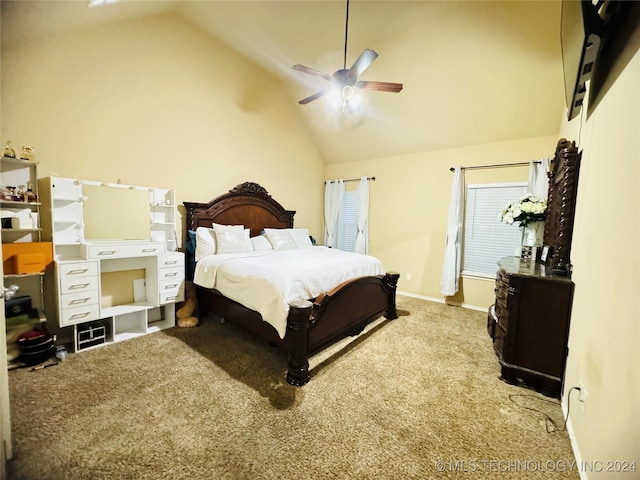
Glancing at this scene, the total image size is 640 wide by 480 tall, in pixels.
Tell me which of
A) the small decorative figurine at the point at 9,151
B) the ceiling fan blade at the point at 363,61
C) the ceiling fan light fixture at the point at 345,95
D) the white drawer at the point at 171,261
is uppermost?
the ceiling fan blade at the point at 363,61

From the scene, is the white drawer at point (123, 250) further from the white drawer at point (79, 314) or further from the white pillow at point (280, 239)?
the white pillow at point (280, 239)

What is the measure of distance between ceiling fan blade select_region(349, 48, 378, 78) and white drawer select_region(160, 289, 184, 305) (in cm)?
306

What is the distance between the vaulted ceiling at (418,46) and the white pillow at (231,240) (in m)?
2.42

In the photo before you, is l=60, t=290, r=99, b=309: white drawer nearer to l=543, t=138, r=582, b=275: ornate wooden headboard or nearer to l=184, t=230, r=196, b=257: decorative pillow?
l=184, t=230, r=196, b=257: decorative pillow

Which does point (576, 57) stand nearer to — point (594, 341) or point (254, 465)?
point (594, 341)

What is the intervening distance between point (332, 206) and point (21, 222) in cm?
441

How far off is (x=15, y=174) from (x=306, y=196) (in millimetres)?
3941

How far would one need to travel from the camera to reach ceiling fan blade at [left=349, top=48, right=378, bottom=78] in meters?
2.22

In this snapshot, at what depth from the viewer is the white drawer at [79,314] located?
7.58 feet

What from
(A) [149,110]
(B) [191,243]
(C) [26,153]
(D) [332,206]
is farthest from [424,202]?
(C) [26,153]

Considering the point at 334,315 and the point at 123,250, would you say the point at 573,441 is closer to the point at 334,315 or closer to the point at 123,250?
the point at 334,315

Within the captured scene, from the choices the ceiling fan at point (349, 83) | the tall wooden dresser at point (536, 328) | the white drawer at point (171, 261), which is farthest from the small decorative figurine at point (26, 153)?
the tall wooden dresser at point (536, 328)

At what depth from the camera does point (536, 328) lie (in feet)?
6.38

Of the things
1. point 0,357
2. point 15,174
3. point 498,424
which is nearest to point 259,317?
point 0,357
